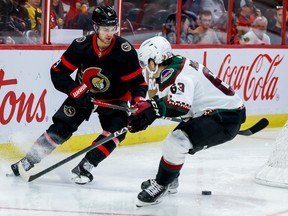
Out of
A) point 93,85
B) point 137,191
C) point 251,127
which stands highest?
point 93,85

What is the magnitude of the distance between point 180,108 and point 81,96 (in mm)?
965

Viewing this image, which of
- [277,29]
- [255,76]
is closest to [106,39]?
[255,76]

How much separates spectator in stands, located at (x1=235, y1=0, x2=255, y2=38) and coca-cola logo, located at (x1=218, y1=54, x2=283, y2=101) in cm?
32

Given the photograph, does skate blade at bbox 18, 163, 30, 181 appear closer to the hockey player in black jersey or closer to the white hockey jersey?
the hockey player in black jersey

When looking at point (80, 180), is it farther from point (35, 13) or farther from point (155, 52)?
point (35, 13)

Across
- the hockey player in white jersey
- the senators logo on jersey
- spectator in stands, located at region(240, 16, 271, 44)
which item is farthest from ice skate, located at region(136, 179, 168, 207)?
spectator in stands, located at region(240, 16, 271, 44)

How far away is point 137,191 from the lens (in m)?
5.34

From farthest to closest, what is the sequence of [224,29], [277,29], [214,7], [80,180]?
1. [277,29]
2. [224,29]
3. [214,7]
4. [80,180]

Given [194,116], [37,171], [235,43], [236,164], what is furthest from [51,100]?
[235,43]

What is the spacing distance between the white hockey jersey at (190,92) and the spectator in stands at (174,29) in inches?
120

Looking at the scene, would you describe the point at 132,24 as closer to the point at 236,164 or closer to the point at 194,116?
the point at 236,164

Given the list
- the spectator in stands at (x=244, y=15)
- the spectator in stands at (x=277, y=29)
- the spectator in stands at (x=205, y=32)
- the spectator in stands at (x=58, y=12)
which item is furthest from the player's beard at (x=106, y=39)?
the spectator in stands at (x=277, y=29)

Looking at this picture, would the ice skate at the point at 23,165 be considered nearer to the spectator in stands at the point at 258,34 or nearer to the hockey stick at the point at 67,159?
the hockey stick at the point at 67,159

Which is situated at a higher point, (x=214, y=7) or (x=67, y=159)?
(x=214, y=7)
